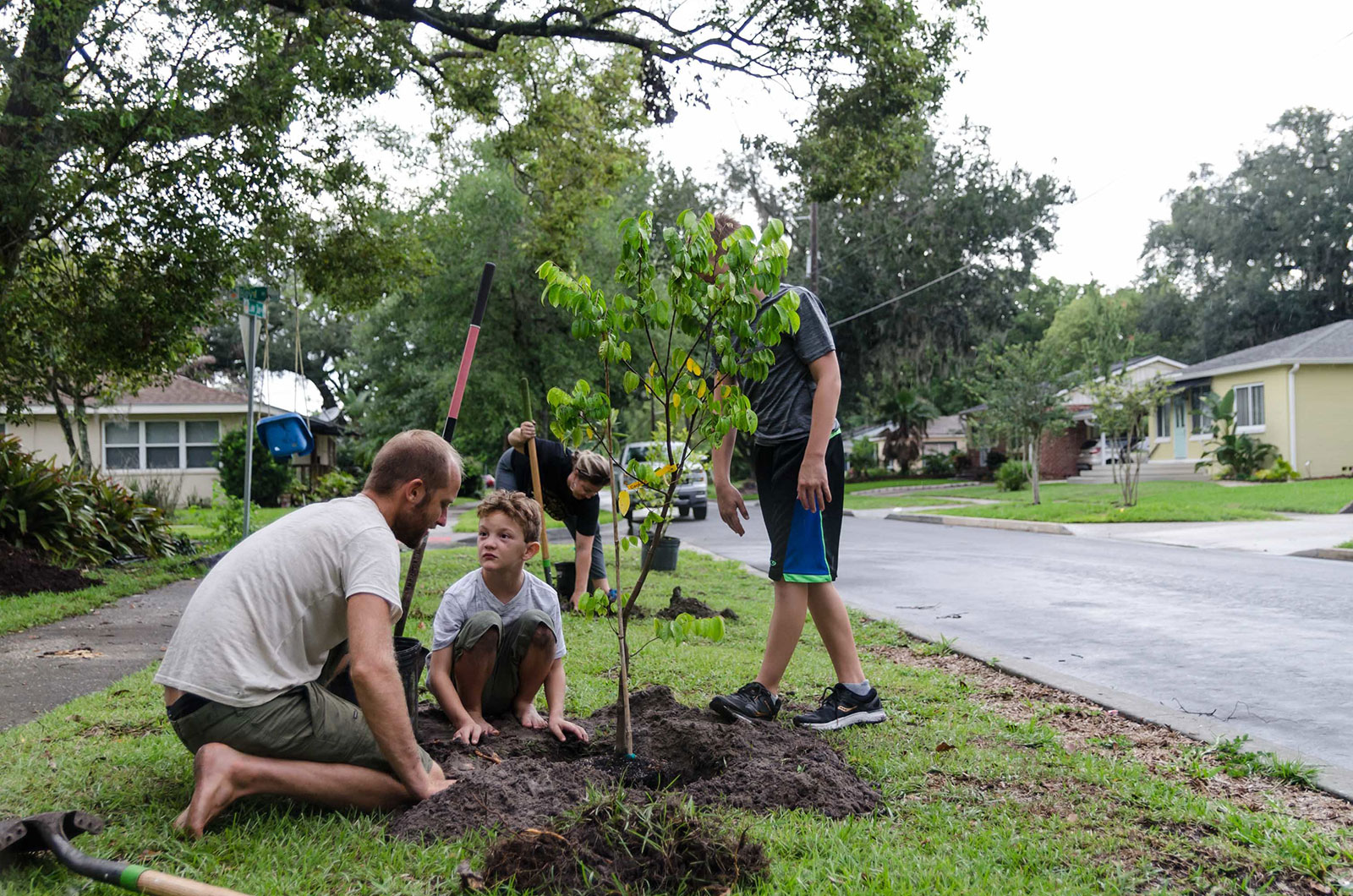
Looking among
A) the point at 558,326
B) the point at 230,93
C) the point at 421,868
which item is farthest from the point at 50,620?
the point at 558,326

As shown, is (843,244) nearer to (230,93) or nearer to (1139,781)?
(230,93)

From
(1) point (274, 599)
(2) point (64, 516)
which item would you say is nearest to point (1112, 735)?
(1) point (274, 599)

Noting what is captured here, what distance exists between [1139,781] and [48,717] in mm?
4365

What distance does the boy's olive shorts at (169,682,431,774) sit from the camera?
10.1 ft

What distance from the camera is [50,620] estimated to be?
8188mm

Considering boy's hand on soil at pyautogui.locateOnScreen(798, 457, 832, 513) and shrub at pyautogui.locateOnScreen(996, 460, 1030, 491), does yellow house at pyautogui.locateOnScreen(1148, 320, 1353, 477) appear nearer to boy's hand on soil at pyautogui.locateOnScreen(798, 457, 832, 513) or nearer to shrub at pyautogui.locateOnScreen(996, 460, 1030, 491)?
shrub at pyautogui.locateOnScreen(996, 460, 1030, 491)

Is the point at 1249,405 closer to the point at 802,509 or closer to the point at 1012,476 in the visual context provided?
the point at 1012,476

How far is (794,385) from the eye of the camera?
4.49 m

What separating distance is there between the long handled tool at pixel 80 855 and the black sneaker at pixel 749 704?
207 cm

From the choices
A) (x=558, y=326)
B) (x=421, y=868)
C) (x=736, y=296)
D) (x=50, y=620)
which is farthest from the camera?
(x=558, y=326)

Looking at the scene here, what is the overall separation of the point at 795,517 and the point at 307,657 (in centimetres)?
199

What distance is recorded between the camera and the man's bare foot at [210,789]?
2.93 m

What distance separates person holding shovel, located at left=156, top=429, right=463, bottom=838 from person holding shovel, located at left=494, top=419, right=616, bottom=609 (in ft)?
12.1

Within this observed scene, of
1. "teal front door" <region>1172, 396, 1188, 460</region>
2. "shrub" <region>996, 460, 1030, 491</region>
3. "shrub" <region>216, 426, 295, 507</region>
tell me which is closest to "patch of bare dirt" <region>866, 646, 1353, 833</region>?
"shrub" <region>216, 426, 295, 507</region>
